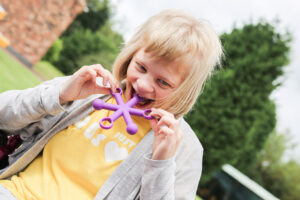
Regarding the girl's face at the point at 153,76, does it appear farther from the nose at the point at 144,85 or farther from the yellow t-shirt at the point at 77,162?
the yellow t-shirt at the point at 77,162

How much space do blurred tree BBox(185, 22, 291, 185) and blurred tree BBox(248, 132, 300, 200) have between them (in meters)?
8.93

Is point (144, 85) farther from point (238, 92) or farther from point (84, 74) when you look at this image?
point (238, 92)

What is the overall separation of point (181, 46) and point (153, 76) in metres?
0.20

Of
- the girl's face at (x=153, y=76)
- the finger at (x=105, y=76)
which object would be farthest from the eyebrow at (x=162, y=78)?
the finger at (x=105, y=76)

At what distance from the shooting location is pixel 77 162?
144cm

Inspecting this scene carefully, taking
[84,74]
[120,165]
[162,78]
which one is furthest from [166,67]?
[120,165]

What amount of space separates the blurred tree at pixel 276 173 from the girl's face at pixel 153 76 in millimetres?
15134

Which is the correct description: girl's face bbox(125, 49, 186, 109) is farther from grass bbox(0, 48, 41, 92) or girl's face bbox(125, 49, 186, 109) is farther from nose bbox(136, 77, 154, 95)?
grass bbox(0, 48, 41, 92)

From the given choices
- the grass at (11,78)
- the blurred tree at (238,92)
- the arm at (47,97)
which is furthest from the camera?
the blurred tree at (238,92)

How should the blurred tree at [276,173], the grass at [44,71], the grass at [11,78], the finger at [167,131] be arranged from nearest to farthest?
the finger at [167,131]
the grass at [11,78]
the grass at [44,71]
the blurred tree at [276,173]

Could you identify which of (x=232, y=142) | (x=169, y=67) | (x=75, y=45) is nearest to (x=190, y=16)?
(x=169, y=67)

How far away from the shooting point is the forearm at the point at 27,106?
4.77 feet

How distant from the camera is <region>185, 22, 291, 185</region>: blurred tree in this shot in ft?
23.0

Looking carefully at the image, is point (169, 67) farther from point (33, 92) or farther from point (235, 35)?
point (235, 35)
